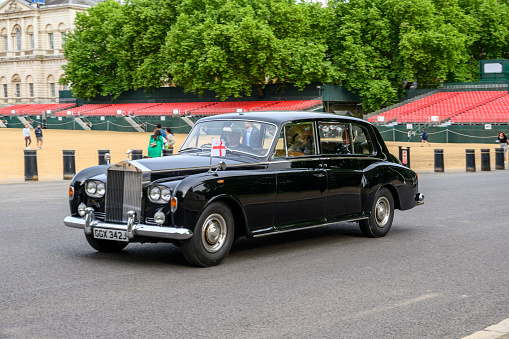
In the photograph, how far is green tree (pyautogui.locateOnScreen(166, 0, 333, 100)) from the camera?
6081 centimetres

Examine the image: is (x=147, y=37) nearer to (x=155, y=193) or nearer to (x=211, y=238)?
(x=155, y=193)

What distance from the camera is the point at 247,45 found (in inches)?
2371

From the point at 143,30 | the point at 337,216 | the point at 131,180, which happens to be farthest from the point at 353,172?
the point at 143,30

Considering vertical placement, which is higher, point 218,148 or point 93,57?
point 93,57

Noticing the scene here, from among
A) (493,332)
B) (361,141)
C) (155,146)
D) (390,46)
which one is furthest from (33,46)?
(493,332)

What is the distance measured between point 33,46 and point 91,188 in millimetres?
99920

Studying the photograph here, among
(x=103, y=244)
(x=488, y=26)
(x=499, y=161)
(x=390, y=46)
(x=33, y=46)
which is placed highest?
(x=33, y=46)

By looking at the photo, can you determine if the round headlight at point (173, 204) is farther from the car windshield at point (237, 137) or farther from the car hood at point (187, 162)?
the car windshield at point (237, 137)

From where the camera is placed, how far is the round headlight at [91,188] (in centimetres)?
838

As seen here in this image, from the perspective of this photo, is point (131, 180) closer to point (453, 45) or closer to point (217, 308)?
point (217, 308)

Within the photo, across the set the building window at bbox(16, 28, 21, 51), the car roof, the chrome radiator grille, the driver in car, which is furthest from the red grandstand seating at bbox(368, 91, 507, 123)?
the building window at bbox(16, 28, 21, 51)

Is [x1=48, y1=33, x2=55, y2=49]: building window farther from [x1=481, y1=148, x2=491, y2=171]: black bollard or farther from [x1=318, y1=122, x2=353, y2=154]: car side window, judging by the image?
[x1=318, y1=122, x2=353, y2=154]: car side window

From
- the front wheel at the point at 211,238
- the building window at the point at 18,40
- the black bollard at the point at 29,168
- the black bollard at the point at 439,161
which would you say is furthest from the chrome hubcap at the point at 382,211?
the building window at the point at 18,40

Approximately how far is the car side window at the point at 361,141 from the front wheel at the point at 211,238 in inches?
115
